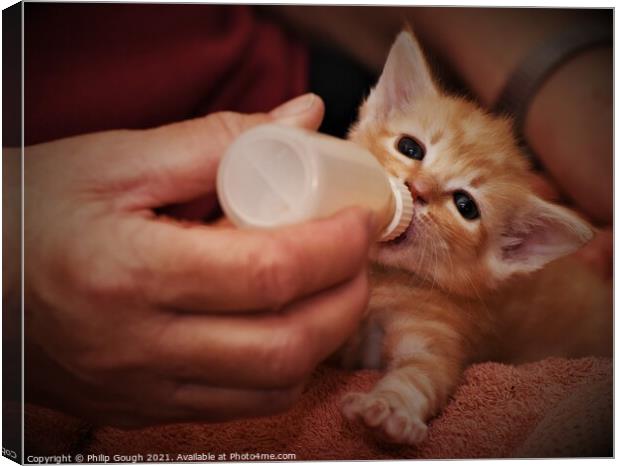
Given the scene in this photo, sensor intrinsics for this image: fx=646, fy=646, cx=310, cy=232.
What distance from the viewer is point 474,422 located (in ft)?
2.88

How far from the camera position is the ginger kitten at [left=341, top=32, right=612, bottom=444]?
0.83 meters

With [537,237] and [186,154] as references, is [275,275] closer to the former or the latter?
[186,154]

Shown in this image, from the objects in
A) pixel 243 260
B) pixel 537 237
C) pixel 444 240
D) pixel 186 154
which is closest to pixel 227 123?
pixel 186 154

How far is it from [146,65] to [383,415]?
0.53 metres

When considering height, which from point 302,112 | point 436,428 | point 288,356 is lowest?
point 436,428

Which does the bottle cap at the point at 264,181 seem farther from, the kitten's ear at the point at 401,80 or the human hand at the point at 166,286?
the kitten's ear at the point at 401,80

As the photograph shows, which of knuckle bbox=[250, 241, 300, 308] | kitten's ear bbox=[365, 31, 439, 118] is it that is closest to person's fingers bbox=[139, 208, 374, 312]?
knuckle bbox=[250, 241, 300, 308]

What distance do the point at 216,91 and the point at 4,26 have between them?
0.29 meters

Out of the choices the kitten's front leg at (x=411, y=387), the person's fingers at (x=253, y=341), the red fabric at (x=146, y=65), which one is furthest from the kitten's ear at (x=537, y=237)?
the red fabric at (x=146, y=65)

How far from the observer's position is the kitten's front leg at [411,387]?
778 millimetres

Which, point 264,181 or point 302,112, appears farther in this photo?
point 302,112

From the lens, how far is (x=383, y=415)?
77 cm

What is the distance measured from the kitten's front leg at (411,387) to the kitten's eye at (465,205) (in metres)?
0.16

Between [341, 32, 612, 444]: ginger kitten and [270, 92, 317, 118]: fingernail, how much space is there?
7cm
